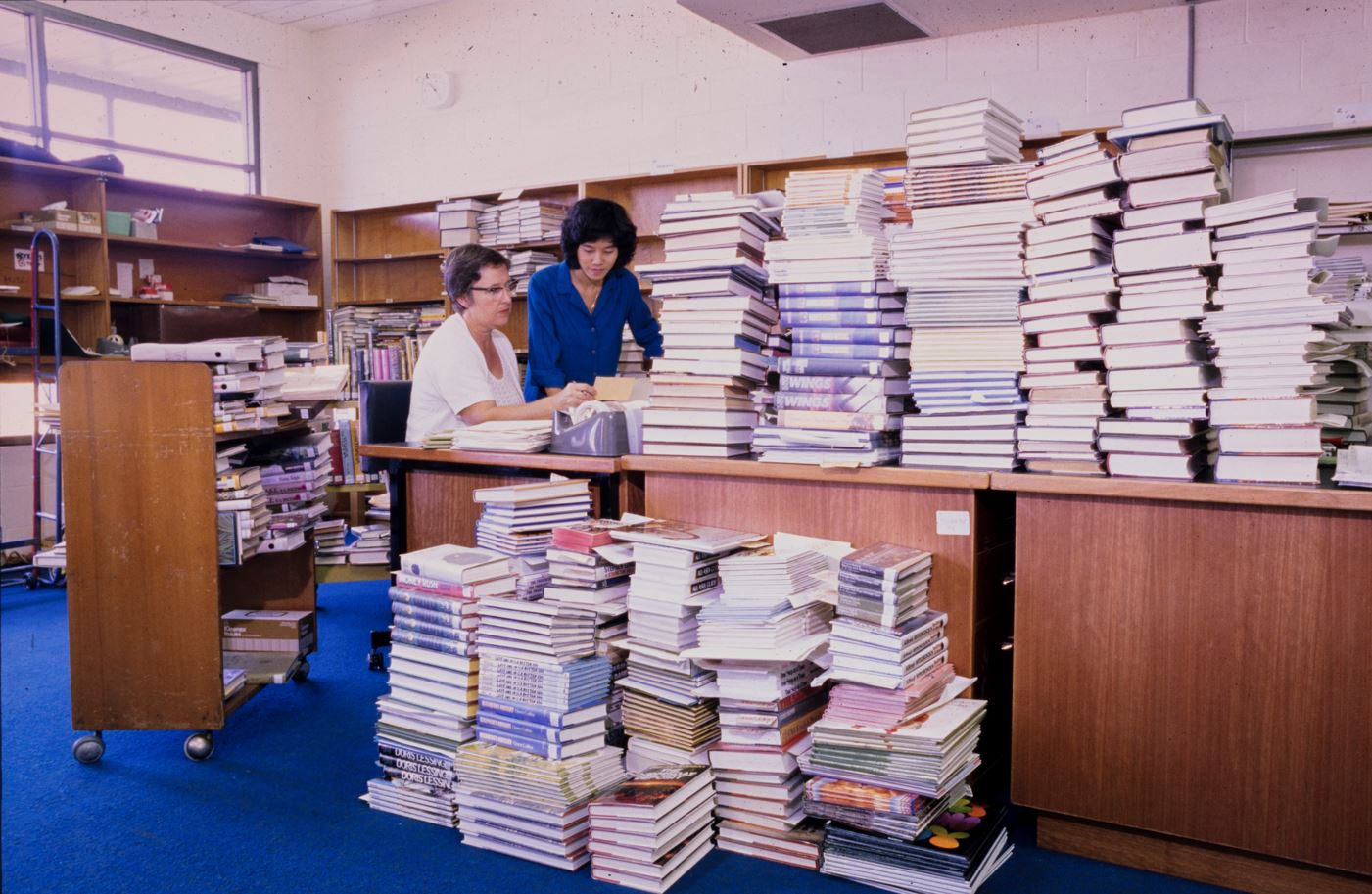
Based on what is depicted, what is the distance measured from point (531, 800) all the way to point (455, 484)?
4.09 ft

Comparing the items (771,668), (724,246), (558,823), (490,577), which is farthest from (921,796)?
(724,246)

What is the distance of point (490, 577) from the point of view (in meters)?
2.48

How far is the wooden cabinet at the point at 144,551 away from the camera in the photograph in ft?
9.05

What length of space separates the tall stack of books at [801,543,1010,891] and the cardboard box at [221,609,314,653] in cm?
196

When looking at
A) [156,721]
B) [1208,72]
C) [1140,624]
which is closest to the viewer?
[1140,624]

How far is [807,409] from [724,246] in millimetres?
461

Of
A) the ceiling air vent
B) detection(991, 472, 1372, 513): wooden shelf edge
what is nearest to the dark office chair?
detection(991, 472, 1372, 513): wooden shelf edge

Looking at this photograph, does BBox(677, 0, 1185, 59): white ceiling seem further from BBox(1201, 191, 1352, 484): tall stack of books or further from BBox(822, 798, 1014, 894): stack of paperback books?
BBox(822, 798, 1014, 894): stack of paperback books

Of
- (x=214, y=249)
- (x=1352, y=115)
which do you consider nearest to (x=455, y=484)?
(x=1352, y=115)

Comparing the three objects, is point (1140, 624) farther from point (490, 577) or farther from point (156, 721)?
point (156, 721)

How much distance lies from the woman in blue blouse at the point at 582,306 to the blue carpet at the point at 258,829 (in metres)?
1.40

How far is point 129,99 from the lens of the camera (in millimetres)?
6543

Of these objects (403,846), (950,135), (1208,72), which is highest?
(1208,72)

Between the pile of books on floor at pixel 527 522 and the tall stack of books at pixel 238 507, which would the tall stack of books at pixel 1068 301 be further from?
the tall stack of books at pixel 238 507
